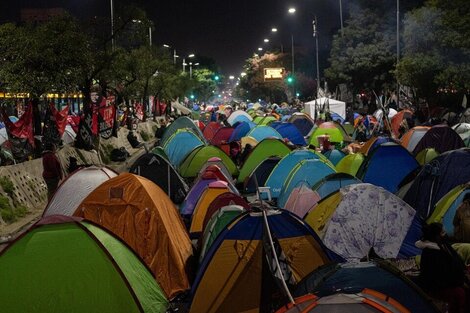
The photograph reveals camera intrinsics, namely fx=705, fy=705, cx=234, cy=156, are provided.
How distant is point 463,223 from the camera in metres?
9.38

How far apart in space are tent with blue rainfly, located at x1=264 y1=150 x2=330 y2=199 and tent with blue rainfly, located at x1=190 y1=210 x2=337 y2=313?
7.67 meters

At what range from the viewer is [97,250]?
7.76 m

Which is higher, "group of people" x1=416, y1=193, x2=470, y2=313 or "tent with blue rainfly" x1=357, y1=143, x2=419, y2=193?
"tent with blue rainfly" x1=357, y1=143, x2=419, y2=193

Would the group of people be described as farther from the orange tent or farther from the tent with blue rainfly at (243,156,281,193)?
the tent with blue rainfly at (243,156,281,193)

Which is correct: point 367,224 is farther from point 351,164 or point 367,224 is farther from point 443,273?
point 351,164

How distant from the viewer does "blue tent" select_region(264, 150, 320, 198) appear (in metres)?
16.1

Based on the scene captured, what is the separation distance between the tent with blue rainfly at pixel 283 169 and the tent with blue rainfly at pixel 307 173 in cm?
139

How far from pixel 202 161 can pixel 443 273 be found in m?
13.3

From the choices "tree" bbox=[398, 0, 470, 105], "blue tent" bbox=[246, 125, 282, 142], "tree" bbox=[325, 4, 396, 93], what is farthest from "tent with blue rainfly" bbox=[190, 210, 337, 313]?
"tree" bbox=[325, 4, 396, 93]

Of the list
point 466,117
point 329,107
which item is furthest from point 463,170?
point 329,107

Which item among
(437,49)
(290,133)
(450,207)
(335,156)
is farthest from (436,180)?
(437,49)

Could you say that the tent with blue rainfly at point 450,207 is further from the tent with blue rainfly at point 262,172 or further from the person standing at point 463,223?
the tent with blue rainfly at point 262,172

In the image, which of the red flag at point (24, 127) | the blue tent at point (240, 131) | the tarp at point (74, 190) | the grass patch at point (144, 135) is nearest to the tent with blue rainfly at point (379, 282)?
the tarp at point (74, 190)

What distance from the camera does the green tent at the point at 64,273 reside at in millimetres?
7402
